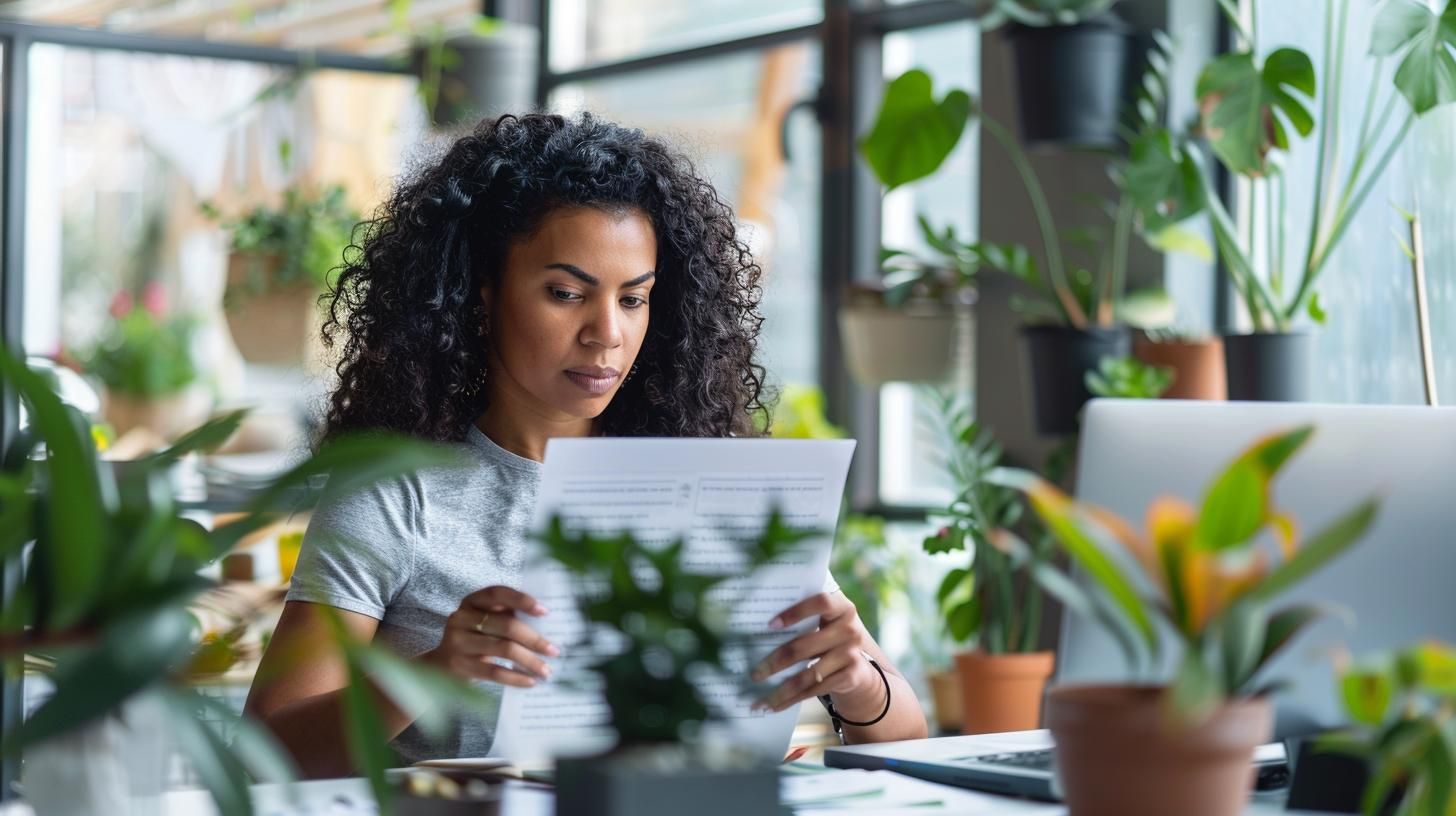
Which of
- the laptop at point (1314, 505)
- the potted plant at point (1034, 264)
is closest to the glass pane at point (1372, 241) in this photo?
the potted plant at point (1034, 264)

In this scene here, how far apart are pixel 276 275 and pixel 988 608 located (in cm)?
166

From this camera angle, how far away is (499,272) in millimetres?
1957

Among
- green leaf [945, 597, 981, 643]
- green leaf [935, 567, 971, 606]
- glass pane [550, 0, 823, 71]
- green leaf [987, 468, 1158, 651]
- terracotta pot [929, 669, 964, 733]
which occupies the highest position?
glass pane [550, 0, 823, 71]

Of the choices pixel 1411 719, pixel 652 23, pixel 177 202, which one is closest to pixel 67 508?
pixel 1411 719

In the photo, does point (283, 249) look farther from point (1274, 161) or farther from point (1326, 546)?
point (1326, 546)

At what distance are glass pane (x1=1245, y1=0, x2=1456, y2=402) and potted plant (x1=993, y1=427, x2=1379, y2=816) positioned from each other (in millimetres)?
2138

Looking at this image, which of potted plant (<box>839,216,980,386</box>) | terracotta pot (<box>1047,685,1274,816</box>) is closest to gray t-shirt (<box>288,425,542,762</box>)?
terracotta pot (<box>1047,685,1274,816</box>)

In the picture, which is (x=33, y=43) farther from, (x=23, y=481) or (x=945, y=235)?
(x=23, y=481)

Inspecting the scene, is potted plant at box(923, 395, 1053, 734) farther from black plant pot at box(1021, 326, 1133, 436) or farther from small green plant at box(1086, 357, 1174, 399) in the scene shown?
small green plant at box(1086, 357, 1174, 399)

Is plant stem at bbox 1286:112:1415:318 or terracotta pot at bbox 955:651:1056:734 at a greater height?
plant stem at bbox 1286:112:1415:318

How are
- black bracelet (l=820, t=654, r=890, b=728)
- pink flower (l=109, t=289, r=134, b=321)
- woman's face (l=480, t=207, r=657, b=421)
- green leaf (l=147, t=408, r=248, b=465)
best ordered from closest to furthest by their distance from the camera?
green leaf (l=147, t=408, r=248, b=465) → black bracelet (l=820, t=654, r=890, b=728) → woman's face (l=480, t=207, r=657, b=421) → pink flower (l=109, t=289, r=134, b=321)

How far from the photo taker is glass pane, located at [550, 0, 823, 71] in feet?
14.3

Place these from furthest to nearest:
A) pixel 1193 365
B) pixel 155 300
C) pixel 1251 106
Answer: pixel 155 300 < pixel 1193 365 < pixel 1251 106

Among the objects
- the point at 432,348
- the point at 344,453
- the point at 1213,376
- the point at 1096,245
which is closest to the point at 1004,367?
the point at 1096,245
